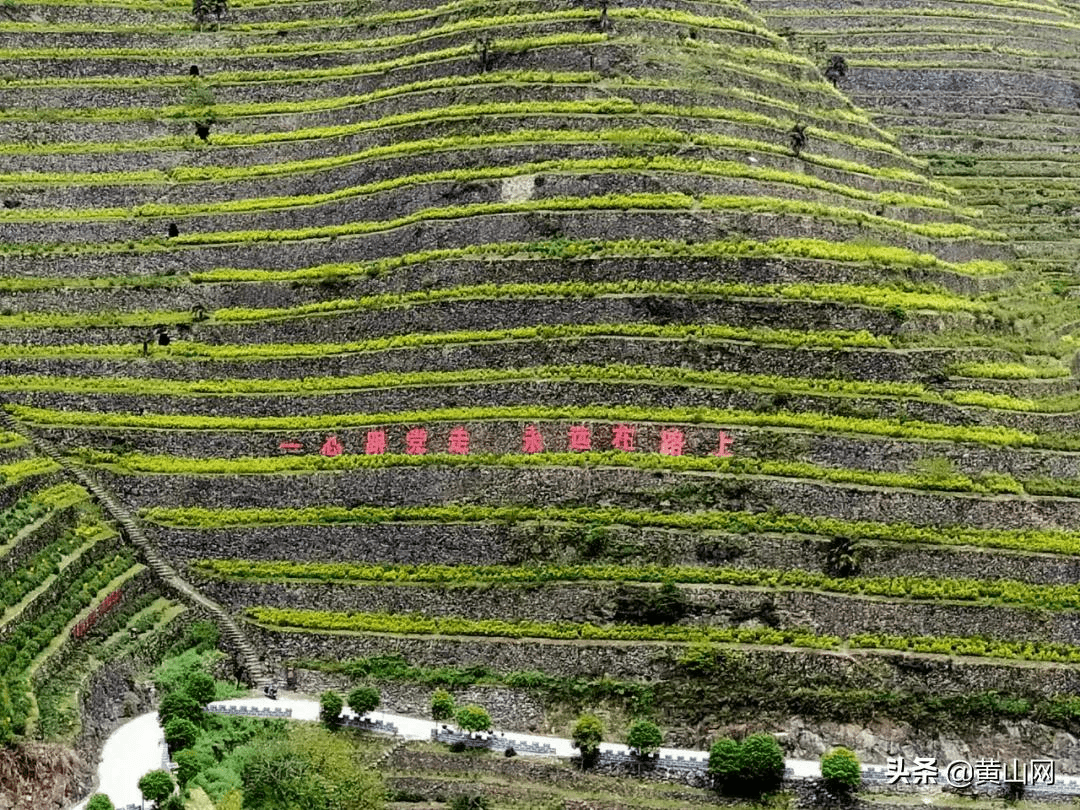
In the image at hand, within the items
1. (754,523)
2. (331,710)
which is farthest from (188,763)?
(754,523)

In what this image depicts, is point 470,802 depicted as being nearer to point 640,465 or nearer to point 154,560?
point 640,465

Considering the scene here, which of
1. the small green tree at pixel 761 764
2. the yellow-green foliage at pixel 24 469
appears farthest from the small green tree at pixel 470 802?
the yellow-green foliage at pixel 24 469

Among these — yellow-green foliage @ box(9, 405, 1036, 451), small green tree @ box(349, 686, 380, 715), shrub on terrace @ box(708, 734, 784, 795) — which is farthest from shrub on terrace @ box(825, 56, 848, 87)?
small green tree @ box(349, 686, 380, 715)

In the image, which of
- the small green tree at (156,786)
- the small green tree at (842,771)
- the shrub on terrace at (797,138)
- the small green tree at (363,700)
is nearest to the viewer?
the small green tree at (156,786)

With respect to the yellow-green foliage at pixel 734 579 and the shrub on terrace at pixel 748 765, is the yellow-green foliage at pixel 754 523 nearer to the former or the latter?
the yellow-green foliage at pixel 734 579

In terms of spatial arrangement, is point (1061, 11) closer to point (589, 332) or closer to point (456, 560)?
point (589, 332)

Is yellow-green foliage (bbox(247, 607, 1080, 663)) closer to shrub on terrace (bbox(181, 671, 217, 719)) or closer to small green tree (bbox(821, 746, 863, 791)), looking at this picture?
shrub on terrace (bbox(181, 671, 217, 719))
